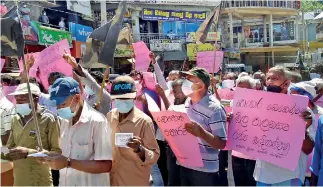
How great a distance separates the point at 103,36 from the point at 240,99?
52.2 inches

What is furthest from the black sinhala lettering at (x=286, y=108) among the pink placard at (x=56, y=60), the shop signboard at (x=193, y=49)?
the shop signboard at (x=193, y=49)

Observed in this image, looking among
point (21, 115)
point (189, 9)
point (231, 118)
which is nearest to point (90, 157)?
point (21, 115)

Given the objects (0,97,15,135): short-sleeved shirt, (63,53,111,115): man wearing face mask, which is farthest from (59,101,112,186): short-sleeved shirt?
(0,97,15,135): short-sleeved shirt

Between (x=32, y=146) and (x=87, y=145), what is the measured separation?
899mm

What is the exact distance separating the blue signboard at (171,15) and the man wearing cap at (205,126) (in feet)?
78.5

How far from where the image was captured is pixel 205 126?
3.63 m

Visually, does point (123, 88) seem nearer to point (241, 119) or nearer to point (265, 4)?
point (241, 119)

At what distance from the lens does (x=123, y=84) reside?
314cm

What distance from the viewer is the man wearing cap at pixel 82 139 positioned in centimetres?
282

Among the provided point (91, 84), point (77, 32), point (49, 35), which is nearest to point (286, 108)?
point (91, 84)

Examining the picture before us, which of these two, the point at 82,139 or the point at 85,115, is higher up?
the point at 85,115

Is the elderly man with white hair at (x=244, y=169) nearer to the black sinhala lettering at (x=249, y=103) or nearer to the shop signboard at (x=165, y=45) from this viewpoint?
the black sinhala lettering at (x=249, y=103)

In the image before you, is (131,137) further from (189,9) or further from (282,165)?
(189,9)

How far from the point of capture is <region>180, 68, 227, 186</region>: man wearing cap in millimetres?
3574
